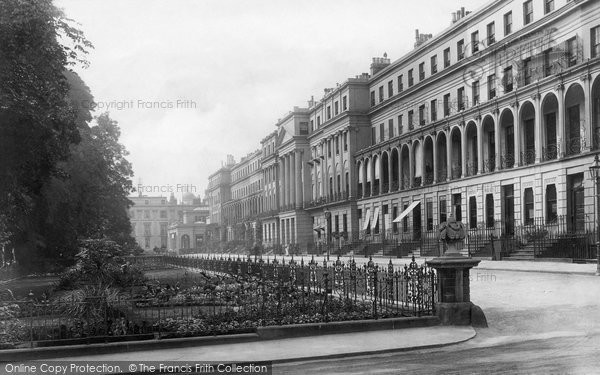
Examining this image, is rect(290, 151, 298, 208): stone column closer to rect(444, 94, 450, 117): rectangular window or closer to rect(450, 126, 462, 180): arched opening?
rect(444, 94, 450, 117): rectangular window

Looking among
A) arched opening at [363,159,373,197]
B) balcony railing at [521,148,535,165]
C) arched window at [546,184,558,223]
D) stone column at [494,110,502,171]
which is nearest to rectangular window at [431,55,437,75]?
stone column at [494,110,502,171]

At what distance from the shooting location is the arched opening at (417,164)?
185 ft

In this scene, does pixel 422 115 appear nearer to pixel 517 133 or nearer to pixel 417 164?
pixel 417 164

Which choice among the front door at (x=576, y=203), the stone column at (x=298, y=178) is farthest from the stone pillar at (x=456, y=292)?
the stone column at (x=298, y=178)

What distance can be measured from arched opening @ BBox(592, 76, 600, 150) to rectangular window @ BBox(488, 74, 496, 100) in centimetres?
1142

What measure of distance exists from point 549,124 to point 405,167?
22.6 meters

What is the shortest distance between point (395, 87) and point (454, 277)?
166ft

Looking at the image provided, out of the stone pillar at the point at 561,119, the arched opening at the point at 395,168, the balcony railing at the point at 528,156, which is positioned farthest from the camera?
the arched opening at the point at 395,168

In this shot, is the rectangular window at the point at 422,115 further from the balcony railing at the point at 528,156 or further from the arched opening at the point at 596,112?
the arched opening at the point at 596,112

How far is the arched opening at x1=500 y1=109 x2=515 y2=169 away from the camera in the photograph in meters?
44.2

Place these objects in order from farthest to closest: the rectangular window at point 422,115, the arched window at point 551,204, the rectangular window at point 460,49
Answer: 1. the rectangular window at point 422,115
2. the rectangular window at point 460,49
3. the arched window at point 551,204

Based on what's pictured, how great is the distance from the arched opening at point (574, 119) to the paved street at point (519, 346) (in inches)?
753

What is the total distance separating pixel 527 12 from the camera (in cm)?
4216

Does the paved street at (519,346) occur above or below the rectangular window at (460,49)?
below
